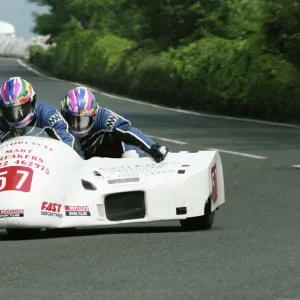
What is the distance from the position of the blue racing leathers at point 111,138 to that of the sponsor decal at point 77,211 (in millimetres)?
1587

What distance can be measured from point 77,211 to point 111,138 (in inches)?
80.3

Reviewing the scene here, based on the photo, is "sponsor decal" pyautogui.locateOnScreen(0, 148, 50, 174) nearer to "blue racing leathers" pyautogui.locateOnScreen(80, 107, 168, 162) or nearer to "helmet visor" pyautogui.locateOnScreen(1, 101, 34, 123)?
"helmet visor" pyautogui.locateOnScreen(1, 101, 34, 123)

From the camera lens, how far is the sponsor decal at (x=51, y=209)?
1145cm

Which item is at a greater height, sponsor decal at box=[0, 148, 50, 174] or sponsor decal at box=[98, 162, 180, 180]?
sponsor decal at box=[0, 148, 50, 174]

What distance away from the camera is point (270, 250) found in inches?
413

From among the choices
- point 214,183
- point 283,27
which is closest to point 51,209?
point 214,183

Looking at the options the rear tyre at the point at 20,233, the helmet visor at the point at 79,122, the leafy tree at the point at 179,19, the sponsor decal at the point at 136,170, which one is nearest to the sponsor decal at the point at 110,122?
the helmet visor at the point at 79,122

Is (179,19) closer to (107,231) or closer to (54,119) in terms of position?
(54,119)

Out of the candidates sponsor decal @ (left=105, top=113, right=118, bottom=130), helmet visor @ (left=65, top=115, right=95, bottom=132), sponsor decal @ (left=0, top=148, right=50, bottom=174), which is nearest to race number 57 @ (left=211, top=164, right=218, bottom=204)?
sponsor decal @ (left=105, top=113, right=118, bottom=130)

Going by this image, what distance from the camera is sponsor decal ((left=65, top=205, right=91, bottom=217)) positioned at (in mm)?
11617

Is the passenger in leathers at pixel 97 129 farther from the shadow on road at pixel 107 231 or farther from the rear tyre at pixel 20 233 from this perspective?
the rear tyre at pixel 20 233

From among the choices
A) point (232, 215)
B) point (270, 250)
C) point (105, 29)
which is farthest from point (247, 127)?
point (105, 29)

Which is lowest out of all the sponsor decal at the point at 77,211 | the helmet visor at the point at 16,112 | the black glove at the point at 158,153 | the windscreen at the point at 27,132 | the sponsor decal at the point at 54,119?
the sponsor decal at the point at 77,211

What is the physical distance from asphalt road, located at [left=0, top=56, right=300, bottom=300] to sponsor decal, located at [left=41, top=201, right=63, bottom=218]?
7.7 inches
